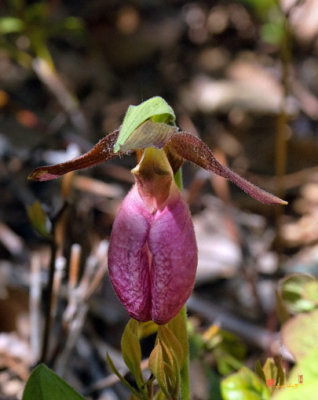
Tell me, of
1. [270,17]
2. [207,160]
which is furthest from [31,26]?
[207,160]

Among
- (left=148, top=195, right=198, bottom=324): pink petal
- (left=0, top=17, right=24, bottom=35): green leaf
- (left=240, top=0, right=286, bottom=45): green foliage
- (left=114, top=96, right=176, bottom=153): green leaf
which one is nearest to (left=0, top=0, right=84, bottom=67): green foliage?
(left=0, top=17, right=24, bottom=35): green leaf

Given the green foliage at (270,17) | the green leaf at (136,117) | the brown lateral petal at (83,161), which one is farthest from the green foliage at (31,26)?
the green leaf at (136,117)

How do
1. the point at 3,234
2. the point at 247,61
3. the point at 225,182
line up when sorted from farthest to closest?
the point at 247,61 < the point at 225,182 < the point at 3,234

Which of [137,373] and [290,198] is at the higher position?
[137,373]

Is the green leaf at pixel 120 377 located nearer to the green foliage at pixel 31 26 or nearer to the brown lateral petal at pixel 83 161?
the brown lateral petal at pixel 83 161

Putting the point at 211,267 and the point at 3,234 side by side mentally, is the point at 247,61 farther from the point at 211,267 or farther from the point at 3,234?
the point at 3,234

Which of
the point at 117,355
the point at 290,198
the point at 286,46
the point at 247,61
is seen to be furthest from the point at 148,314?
the point at 247,61
